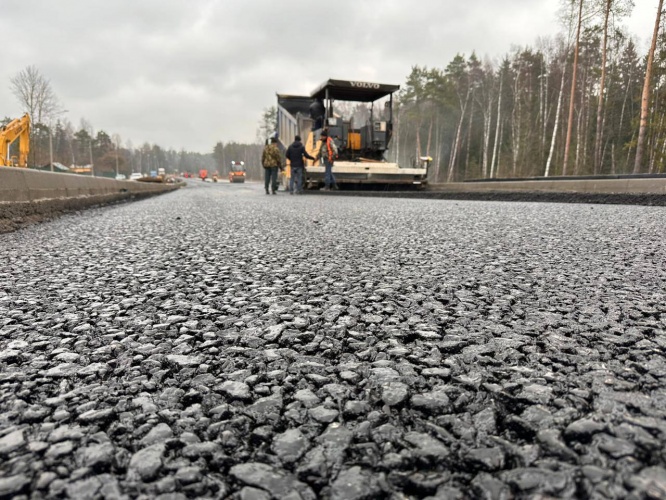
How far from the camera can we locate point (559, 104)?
27.2m

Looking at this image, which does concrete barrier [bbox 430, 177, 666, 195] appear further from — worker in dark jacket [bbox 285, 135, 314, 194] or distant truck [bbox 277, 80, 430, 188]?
worker in dark jacket [bbox 285, 135, 314, 194]

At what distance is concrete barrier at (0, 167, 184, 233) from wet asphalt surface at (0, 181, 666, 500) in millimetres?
3145

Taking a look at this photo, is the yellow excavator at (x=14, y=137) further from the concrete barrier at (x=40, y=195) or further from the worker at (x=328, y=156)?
the worker at (x=328, y=156)

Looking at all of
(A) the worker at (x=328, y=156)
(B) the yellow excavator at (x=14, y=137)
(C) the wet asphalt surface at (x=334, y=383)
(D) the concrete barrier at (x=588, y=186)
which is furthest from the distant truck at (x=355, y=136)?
(C) the wet asphalt surface at (x=334, y=383)

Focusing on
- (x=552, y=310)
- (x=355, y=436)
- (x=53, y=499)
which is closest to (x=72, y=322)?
(x=53, y=499)

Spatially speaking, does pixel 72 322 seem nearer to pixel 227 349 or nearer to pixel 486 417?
pixel 227 349

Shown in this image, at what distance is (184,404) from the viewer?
36.1 inches

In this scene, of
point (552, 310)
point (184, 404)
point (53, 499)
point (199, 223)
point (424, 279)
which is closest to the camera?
point (53, 499)

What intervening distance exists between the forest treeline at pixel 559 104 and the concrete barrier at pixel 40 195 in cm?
2048

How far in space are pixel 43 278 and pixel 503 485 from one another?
233 cm

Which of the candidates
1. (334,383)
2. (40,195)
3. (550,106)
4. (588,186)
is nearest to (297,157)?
(588,186)

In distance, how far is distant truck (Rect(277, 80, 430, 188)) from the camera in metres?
13.9

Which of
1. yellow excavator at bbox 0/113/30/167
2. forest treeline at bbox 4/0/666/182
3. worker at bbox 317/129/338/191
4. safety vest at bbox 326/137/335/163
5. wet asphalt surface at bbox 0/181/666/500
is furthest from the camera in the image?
forest treeline at bbox 4/0/666/182

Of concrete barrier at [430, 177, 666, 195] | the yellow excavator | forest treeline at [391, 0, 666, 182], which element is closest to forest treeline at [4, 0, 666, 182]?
forest treeline at [391, 0, 666, 182]
